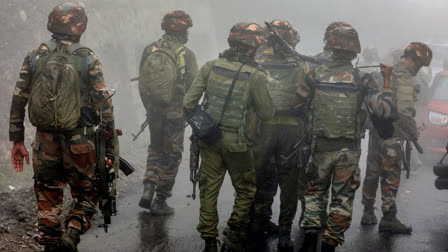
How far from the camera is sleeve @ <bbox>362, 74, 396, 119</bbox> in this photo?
4.51 metres

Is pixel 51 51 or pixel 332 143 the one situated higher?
pixel 51 51

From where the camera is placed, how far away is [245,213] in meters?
4.64

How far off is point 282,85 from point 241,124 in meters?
0.86

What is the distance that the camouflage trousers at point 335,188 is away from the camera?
450cm

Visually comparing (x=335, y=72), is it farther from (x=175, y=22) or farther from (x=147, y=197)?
(x=147, y=197)

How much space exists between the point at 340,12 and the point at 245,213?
88.3ft

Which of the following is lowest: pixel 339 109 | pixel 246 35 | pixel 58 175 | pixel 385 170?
pixel 385 170

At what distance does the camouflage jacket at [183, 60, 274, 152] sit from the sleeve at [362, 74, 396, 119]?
36.3 inches

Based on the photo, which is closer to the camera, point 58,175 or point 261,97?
point 58,175

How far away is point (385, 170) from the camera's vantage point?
581cm

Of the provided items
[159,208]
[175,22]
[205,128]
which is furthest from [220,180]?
[175,22]

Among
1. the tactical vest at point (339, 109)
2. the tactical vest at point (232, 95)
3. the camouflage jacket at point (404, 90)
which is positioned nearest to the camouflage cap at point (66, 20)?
the tactical vest at point (232, 95)

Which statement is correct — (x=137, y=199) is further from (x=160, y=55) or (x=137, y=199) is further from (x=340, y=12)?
(x=340, y=12)

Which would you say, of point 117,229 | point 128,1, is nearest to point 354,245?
point 117,229
